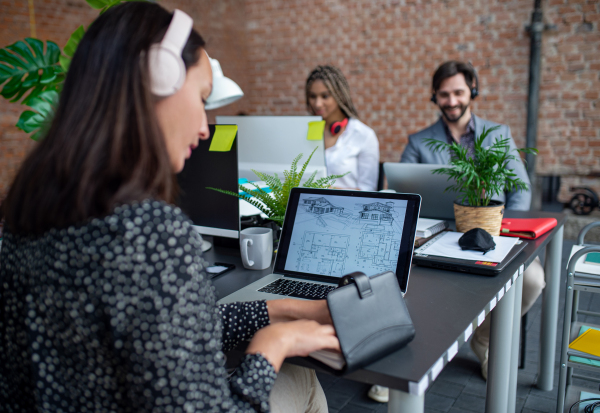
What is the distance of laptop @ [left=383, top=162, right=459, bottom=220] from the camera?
1746 mm

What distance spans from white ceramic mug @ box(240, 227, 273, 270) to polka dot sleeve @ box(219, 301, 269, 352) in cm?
35

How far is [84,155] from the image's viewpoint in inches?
25.5

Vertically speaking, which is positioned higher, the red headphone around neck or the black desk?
the red headphone around neck

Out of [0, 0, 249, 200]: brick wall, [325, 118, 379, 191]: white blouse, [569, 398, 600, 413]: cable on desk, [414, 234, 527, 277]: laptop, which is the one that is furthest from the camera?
[0, 0, 249, 200]: brick wall

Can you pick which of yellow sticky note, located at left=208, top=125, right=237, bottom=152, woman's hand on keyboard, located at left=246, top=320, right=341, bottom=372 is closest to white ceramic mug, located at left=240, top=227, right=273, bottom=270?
yellow sticky note, located at left=208, top=125, right=237, bottom=152

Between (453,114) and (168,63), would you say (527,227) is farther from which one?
(168,63)

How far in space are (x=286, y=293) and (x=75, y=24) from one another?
4091mm

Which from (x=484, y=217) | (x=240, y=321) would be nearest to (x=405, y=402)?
(x=240, y=321)

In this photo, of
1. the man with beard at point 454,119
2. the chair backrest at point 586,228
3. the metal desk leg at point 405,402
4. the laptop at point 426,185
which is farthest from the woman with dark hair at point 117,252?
the man with beard at point 454,119

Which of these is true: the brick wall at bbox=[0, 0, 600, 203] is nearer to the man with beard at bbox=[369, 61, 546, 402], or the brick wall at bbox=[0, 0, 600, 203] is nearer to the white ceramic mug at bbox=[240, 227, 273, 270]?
the man with beard at bbox=[369, 61, 546, 402]

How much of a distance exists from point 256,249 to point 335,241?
0.86ft

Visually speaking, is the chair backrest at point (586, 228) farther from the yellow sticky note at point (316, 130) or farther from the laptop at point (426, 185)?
the yellow sticky note at point (316, 130)

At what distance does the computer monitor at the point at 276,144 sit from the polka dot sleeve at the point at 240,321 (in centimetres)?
95

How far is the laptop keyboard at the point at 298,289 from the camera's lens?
1.09m
